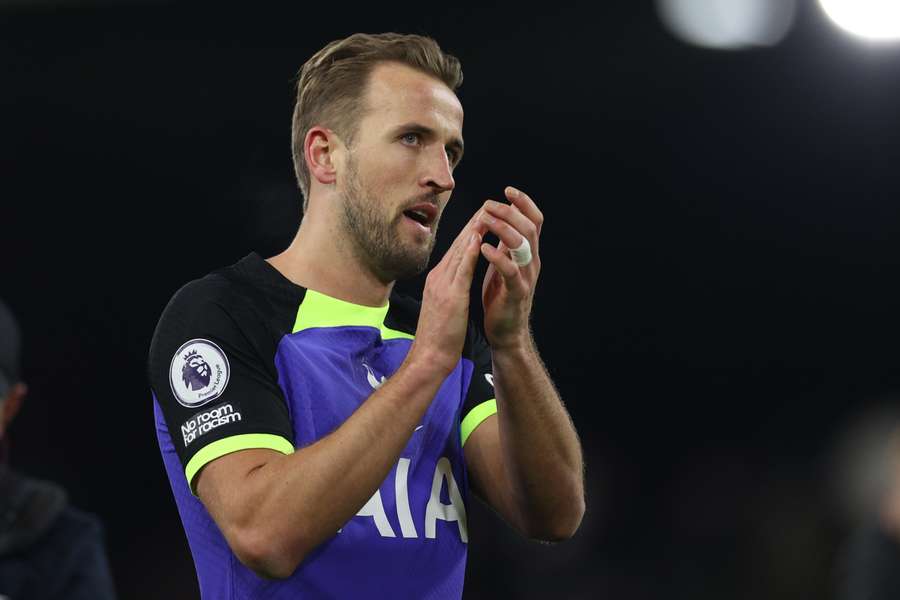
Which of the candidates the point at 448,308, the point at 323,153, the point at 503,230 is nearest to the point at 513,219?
the point at 503,230

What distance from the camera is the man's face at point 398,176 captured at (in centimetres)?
222

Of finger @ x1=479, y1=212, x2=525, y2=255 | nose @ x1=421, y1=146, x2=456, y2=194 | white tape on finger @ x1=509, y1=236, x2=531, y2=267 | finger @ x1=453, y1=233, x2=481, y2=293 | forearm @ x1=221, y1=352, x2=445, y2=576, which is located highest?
nose @ x1=421, y1=146, x2=456, y2=194

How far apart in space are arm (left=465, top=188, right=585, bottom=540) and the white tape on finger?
0.03 feet

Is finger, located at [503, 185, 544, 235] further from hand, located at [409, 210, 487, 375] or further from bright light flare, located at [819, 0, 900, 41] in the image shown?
bright light flare, located at [819, 0, 900, 41]

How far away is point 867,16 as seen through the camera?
22.4ft

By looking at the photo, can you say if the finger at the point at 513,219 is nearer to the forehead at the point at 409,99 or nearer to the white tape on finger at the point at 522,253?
the white tape on finger at the point at 522,253

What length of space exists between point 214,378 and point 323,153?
0.58 metres

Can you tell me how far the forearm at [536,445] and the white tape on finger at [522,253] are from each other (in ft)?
0.52

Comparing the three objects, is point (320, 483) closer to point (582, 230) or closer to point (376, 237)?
point (376, 237)

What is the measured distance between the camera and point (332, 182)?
2324mm

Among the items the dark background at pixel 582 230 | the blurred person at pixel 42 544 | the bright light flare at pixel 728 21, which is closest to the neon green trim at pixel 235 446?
the blurred person at pixel 42 544

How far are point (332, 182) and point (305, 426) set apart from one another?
522mm

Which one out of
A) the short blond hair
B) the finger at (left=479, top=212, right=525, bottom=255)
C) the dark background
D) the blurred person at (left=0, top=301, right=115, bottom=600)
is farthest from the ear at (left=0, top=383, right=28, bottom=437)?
the dark background

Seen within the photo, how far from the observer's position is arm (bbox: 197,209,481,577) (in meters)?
1.80
